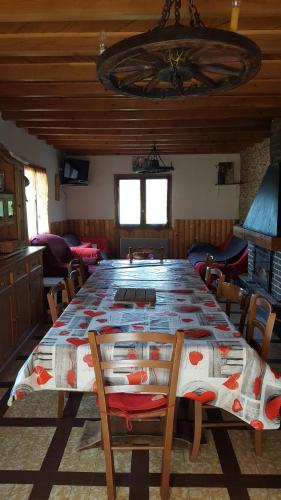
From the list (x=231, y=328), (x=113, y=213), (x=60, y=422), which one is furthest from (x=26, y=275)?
(x=113, y=213)

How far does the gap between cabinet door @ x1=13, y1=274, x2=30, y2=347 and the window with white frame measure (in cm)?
436

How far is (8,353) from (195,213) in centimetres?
544

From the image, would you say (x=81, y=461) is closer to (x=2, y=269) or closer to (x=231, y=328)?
(x=231, y=328)

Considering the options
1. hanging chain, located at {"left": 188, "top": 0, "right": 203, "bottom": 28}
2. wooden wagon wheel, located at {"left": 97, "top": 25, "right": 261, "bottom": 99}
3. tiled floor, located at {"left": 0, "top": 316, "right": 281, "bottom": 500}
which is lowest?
tiled floor, located at {"left": 0, "top": 316, "right": 281, "bottom": 500}

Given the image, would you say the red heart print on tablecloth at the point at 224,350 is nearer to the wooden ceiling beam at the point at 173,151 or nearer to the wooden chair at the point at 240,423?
the wooden chair at the point at 240,423

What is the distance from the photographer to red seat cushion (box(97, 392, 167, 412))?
68.5 inches

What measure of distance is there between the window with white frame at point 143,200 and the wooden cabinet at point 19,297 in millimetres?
3855

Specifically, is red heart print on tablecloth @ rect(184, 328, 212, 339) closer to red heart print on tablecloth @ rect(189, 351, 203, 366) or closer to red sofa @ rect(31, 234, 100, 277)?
red heart print on tablecloth @ rect(189, 351, 203, 366)

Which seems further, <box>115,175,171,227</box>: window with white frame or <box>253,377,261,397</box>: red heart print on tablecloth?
<box>115,175,171,227</box>: window with white frame

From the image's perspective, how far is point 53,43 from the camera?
2.46 metres

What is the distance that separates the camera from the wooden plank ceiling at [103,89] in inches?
79.8

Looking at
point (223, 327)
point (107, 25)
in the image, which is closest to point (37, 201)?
point (107, 25)

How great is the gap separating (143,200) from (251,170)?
7.44ft

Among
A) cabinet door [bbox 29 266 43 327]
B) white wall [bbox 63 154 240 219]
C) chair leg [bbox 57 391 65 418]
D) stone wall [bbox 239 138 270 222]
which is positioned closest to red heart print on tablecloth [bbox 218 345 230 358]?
chair leg [bbox 57 391 65 418]
